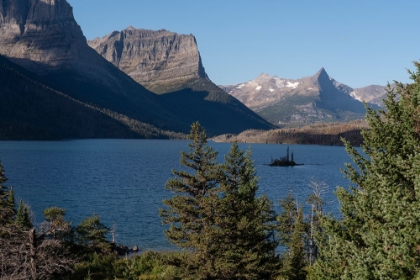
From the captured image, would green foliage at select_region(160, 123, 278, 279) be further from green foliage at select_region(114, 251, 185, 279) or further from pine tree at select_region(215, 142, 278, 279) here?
green foliage at select_region(114, 251, 185, 279)

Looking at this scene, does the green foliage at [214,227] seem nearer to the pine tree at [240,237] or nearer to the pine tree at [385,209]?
the pine tree at [240,237]

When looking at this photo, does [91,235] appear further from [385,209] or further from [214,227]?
[385,209]

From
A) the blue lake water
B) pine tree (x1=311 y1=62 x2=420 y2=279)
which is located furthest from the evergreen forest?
the blue lake water

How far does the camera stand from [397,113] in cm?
1553

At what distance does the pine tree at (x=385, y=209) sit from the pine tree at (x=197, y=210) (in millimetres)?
12990

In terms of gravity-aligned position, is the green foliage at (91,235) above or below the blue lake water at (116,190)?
above

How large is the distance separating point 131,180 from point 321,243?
351ft

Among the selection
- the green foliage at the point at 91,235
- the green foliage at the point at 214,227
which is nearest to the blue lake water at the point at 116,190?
the green foliage at the point at 91,235

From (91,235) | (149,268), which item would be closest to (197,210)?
(149,268)

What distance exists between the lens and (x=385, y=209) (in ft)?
38.4

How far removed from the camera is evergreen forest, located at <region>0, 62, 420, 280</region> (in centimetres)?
1161

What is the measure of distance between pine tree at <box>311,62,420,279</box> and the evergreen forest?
35mm

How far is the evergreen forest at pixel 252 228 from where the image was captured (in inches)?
457

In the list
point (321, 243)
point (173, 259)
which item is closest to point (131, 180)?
point (173, 259)
